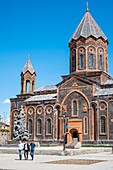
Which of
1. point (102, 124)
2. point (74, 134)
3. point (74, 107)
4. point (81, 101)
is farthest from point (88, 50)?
point (74, 134)

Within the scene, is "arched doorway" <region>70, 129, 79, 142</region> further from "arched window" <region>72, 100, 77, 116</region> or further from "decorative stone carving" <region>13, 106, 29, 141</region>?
"decorative stone carving" <region>13, 106, 29, 141</region>

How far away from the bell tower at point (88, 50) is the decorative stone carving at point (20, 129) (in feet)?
34.7

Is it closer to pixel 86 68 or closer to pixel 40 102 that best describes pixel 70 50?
pixel 86 68

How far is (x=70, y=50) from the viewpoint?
46.4 m

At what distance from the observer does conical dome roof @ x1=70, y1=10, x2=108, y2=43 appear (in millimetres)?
44644

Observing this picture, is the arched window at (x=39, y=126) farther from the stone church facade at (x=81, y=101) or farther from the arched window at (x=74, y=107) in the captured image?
the arched window at (x=74, y=107)

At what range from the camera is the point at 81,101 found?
138 feet

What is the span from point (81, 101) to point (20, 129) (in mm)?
10714

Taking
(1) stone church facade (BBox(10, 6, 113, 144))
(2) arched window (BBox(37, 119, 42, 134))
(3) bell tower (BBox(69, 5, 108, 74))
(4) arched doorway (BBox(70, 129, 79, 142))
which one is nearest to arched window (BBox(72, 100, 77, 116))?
(1) stone church facade (BBox(10, 6, 113, 144))

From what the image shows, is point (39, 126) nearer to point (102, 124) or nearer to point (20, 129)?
point (20, 129)

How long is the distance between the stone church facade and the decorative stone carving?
2.85ft

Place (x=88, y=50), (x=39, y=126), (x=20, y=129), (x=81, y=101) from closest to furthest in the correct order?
(x=81, y=101) < (x=88, y=50) < (x=20, y=129) < (x=39, y=126)

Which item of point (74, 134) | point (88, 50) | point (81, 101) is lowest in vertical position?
point (74, 134)

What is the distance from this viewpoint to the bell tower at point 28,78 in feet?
163
